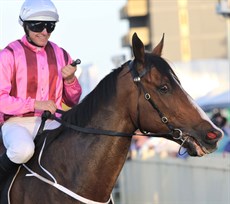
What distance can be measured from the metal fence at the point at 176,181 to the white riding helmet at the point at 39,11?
366cm

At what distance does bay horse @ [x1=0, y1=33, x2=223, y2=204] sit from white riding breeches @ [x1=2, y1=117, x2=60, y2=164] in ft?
0.48

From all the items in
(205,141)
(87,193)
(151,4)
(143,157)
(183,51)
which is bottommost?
(183,51)

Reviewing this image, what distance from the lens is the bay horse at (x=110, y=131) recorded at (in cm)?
467

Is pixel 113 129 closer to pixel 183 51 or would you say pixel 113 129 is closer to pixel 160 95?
pixel 160 95

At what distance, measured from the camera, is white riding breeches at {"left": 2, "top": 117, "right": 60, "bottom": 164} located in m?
4.98

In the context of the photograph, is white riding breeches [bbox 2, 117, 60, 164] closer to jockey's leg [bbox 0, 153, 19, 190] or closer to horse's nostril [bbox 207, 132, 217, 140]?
jockey's leg [bbox 0, 153, 19, 190]

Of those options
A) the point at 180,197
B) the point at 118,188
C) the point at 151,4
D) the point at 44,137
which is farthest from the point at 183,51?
the point at 44,137

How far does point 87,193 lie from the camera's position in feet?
→ 16.1

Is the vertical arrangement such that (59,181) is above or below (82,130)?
below

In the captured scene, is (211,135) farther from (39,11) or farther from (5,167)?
(39,11)

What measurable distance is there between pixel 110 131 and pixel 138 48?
62 cm

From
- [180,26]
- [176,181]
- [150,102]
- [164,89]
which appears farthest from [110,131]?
[180,26]

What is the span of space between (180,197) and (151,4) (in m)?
62.3

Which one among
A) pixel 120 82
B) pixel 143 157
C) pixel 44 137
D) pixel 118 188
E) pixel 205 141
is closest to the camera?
pixel 205 141
